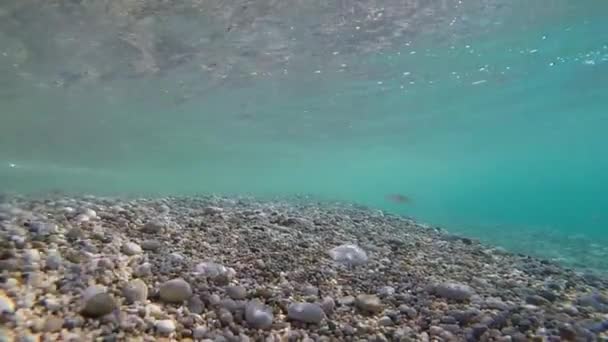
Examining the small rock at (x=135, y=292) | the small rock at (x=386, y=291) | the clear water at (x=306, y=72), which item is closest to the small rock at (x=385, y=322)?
the small rock at (x=386, y=291)

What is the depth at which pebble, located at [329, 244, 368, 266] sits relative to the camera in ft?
15.7

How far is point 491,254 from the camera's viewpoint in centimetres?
638

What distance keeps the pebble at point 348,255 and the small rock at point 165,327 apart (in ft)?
8.17

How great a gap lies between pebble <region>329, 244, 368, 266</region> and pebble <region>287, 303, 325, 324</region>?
4.90 feet

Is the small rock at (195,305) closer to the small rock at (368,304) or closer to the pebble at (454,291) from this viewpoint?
the small rock at (368,304)

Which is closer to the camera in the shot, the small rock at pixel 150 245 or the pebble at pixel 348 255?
the small rock at pixel 150 245

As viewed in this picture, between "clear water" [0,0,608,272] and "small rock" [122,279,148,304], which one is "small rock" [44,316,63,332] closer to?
"small rock" [122,279,148,304]

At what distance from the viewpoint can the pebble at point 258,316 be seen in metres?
3.04

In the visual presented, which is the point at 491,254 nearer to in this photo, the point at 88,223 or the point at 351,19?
the point at 88,223

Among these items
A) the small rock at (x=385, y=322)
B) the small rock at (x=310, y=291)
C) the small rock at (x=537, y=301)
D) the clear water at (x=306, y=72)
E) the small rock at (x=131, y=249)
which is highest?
the clear water at (x=306, y=72)

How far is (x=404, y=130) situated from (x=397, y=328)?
36854mm

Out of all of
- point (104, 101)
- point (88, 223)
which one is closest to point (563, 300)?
point (88, 223)

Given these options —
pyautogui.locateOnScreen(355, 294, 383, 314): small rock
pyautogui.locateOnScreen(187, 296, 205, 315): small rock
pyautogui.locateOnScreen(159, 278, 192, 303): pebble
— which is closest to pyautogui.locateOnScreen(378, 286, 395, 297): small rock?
pyautogui.locateOnScreen(355, 294, 383, 314): small rock

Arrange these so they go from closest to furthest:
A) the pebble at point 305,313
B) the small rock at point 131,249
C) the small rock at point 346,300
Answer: the pebble at point 305,313 < the small rock at point 346,300 < the small rock at point 131,249
